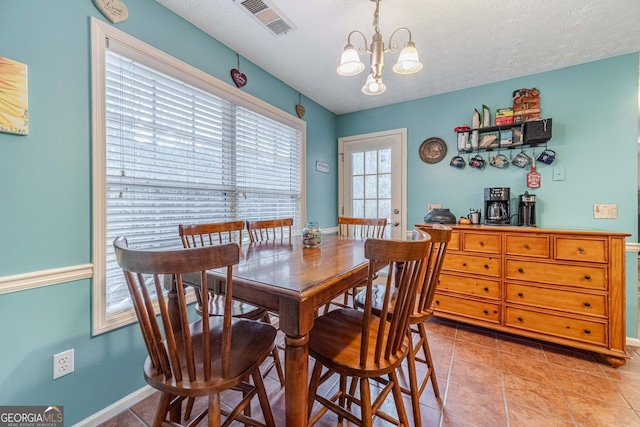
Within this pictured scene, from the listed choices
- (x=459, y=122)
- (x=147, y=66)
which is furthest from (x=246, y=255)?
(x=459, y=122)

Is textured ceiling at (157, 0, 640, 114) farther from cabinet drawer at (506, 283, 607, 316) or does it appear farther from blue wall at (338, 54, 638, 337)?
cabinet drawer at (506, 283, 607, 316)

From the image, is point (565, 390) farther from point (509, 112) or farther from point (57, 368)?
point (57, 368)

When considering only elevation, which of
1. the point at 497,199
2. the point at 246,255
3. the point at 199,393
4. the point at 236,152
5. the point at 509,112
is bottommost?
→ the point at 199,393

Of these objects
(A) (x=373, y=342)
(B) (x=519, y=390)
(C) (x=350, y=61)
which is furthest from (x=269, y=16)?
(B) (x=519, y=390)

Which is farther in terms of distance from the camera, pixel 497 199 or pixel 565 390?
pixel 497 199

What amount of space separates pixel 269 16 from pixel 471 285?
271cm

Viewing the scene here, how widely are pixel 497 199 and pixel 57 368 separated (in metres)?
3.36

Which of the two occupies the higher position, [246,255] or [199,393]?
[246,255]

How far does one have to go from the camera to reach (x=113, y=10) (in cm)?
145

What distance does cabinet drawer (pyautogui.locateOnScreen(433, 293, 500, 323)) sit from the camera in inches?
89.6

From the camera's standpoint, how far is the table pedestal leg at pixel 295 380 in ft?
2.79

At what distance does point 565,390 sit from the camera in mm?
1637

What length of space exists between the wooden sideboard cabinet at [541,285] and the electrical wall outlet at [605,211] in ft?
1.82

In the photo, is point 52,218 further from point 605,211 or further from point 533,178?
point 605,211
